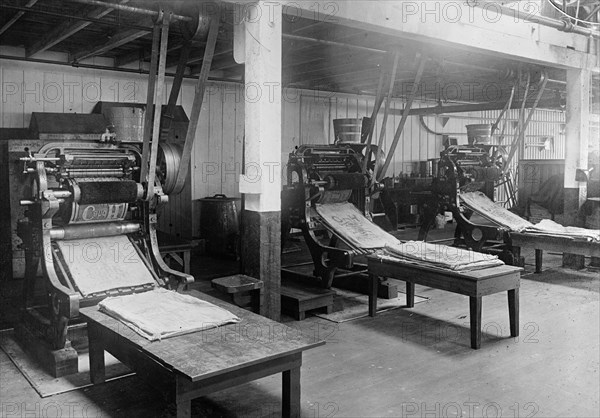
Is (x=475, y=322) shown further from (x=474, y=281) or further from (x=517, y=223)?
(x=517, y=223)

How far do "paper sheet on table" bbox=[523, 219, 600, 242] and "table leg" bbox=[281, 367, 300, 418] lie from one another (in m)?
4.59

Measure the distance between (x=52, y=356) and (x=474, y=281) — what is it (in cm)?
307

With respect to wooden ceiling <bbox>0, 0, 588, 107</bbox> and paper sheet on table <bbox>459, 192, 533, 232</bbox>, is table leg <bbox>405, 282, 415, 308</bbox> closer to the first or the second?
paper sheet on table <bbox>459, 192, 533, 232</bbox>

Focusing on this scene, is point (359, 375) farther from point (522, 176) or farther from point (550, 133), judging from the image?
point (550, 133)

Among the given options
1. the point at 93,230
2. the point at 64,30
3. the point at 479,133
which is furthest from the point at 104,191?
the point at 479,133

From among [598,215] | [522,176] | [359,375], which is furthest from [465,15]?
[522,176]

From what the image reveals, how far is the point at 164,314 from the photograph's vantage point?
3354 mm

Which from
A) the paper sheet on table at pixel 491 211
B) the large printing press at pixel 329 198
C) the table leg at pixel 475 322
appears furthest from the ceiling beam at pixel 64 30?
the paper sheet on table at pixel 491 211

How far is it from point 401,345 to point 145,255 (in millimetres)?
2224

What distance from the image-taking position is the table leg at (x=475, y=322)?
4387 millimetres

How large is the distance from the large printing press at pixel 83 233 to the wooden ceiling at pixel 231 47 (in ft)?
3.73

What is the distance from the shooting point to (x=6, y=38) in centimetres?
689

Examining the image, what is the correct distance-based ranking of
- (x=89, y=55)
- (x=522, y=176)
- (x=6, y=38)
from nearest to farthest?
(x=6, y=38), (x=89, y=55), (x=522, y=176)

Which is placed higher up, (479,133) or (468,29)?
(468,29)
